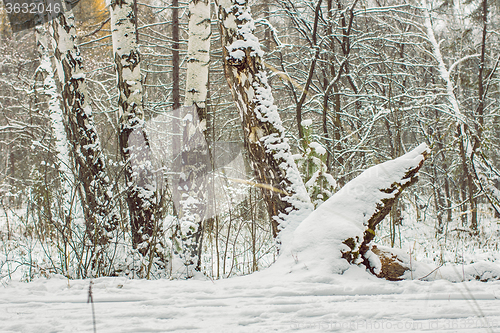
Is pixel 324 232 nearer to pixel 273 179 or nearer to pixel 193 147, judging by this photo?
pixel 273 179

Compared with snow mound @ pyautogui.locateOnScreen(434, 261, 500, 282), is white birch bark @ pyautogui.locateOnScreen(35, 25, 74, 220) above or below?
above

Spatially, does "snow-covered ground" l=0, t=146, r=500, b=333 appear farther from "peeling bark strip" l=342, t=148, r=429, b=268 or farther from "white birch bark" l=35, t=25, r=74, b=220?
Result: "white birch bark" l=35, t=25, r=74, b=220

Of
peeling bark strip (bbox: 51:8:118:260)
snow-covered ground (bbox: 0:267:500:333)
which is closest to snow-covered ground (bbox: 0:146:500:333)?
snow-covered ground (bbox: 0:267:500:333)

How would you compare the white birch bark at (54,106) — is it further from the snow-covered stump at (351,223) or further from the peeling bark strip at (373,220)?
the peeling bark strip at (373,220)

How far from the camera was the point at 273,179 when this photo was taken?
2895 millimetres

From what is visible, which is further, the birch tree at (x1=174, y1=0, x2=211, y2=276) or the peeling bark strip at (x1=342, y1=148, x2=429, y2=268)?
the birch tree at (x1=174, y1=0, x2=211, y2=276)

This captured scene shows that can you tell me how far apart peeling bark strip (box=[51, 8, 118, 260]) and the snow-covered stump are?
5.86 ft

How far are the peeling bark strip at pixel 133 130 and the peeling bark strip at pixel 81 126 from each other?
261 millimetres

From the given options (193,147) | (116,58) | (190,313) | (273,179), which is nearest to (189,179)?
(193,147)

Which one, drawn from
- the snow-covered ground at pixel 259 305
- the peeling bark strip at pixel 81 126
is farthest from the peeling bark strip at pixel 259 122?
the peeling bark strip at pixel 81 126

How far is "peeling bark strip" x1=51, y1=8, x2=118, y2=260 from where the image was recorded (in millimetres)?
2956

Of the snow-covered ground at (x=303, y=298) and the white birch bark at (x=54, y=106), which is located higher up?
the white birch bark at (x=54, y=106)

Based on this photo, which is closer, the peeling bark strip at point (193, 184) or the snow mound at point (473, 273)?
the snow mound at point (473, 273)

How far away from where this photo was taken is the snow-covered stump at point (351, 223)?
225 cm
